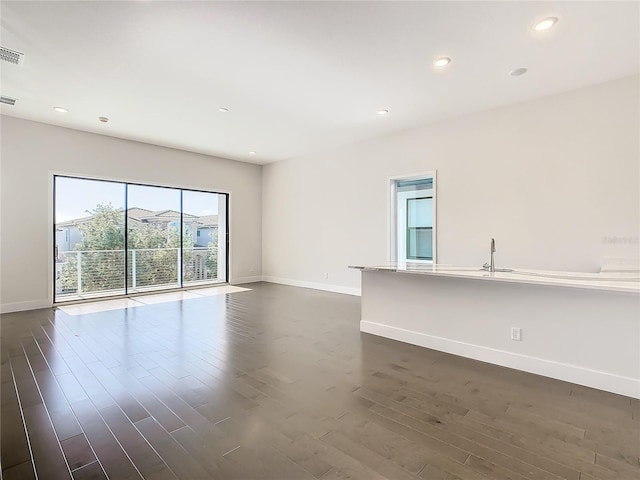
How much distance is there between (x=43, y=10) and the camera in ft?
8.94

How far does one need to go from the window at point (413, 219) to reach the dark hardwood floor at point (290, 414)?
2598mm

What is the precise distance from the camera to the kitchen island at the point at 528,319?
2.59 m

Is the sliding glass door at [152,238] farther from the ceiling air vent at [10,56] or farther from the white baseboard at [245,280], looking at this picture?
the ceiling air vent at [10,56]

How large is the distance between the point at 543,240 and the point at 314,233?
4.55 metres

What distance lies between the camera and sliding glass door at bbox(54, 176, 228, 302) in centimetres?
607

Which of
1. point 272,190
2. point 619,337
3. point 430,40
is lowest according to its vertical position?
point 619,337

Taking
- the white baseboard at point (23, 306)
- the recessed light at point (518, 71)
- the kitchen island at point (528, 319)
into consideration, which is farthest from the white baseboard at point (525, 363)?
the white baseboard at point (23, 306)

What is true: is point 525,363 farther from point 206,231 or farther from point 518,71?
point 206,231

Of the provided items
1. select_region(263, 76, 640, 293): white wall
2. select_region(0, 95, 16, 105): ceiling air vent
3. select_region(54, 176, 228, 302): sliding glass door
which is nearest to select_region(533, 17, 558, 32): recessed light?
select_region(263, 76, 640, 293): white wall

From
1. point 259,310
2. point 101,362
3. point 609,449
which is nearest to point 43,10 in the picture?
point 101,362

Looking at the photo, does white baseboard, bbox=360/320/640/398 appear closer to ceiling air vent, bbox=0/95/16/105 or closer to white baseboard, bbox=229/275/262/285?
white baseboard, bbox=229/275/262/285

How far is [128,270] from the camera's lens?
671cm

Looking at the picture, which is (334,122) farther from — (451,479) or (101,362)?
→ (451,479)

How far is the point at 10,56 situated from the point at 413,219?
5875 mm
